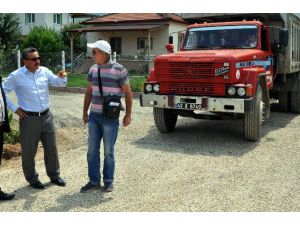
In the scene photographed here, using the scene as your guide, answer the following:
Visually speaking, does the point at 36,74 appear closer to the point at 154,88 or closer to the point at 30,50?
the point at 30,50

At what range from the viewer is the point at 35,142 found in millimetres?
5160

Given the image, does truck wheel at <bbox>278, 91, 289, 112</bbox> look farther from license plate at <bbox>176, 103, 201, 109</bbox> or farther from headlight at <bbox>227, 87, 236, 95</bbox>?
license plate at <bbox>176, 103, 201, 109</bbox>

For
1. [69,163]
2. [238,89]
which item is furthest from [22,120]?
[238,89]

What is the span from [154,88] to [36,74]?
321 cm

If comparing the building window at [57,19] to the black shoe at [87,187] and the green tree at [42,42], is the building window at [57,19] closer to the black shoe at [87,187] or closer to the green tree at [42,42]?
the green tree at [42,42]

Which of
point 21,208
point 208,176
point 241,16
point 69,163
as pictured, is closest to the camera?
point 21,208

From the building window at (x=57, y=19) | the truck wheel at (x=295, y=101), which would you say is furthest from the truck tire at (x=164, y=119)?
the building window at (x=57, y=19)

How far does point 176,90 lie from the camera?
773 centimetres

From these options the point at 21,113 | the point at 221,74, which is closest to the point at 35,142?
the point at 21,113

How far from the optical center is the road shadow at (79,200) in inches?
178

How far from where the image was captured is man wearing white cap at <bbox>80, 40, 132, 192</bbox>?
4.86m

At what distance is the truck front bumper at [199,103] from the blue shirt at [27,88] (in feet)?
9.86

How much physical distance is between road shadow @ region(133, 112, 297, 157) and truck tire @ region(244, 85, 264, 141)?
0.15 meters

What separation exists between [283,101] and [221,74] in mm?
4693
